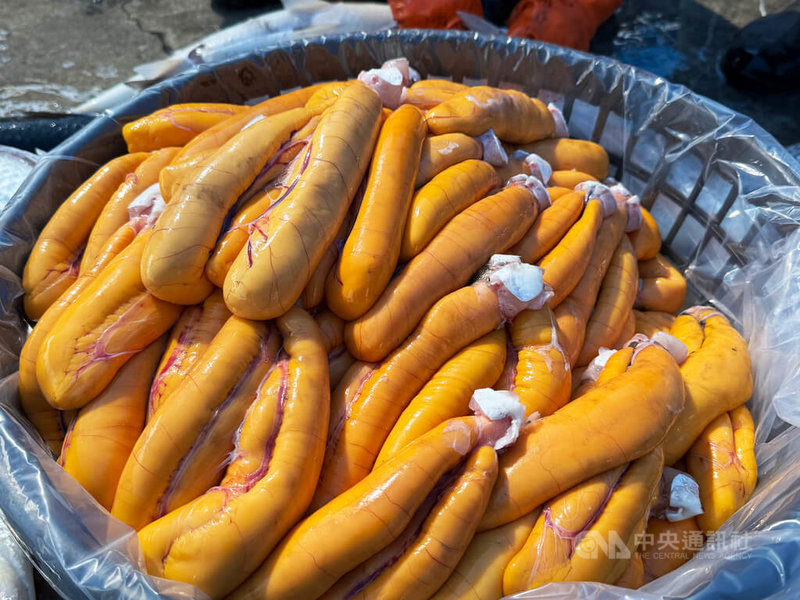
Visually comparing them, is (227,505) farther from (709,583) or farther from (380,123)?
(380,123)

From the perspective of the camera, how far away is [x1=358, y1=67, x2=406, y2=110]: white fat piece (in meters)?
1.95

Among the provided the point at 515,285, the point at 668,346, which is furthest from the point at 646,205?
the point at 515,285

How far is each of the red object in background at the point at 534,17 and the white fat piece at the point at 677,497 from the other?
2.97 m

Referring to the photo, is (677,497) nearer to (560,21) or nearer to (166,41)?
(560,21)

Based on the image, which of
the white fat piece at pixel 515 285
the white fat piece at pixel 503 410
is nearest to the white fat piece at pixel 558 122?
the white fat piece at pixel 515 285

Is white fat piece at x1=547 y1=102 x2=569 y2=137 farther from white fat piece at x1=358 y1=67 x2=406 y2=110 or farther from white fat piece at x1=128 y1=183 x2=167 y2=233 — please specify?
white fat piece at x1=128 y1=183 x2=167 y2=233

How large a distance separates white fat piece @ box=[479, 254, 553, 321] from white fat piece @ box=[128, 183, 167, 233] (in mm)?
1012

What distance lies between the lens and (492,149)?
1.95m

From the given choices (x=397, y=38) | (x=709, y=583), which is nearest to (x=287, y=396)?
(x=709, y=583)

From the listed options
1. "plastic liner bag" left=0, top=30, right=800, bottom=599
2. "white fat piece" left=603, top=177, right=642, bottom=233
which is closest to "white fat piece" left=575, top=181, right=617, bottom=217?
"white fat piece" left=603, top=177, right=642, bottom=233

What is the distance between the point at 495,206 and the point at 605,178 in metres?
0.90

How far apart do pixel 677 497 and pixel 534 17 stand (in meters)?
3.18

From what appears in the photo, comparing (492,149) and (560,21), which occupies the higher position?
(560,21)

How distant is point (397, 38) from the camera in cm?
280
